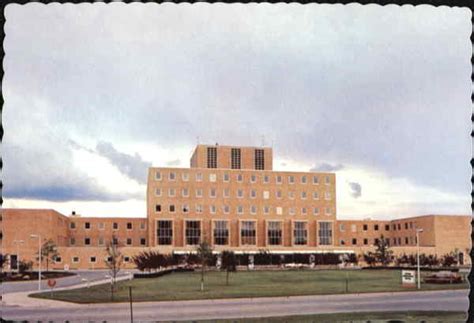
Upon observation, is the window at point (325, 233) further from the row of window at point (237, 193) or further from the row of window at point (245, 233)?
the row of window at point (237, 193)

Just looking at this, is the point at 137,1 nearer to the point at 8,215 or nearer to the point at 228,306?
the point at 228,306

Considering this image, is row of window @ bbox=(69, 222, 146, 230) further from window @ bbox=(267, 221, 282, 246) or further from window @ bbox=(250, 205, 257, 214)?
window @ bbox=(267, 221, 282, 246)

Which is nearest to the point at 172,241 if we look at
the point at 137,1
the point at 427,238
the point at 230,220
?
the point at 230,220

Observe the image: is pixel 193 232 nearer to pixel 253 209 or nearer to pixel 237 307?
pixel 253 209

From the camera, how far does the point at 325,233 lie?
71500 mm

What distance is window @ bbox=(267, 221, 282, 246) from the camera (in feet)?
229

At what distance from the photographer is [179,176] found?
220 ft

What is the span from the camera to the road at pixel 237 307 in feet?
56.9

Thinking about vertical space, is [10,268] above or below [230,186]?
below

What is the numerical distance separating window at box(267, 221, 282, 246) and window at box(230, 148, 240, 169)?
7.98 meters

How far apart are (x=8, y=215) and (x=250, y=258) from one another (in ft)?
76.2

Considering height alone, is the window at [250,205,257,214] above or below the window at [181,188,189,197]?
below

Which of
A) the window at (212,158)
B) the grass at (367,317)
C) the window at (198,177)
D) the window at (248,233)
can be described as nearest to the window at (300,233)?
the window at (248,233)

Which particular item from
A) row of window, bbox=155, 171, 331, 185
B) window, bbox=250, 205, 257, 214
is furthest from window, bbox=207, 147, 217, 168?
window, bbox=250, 205, 257, 214
